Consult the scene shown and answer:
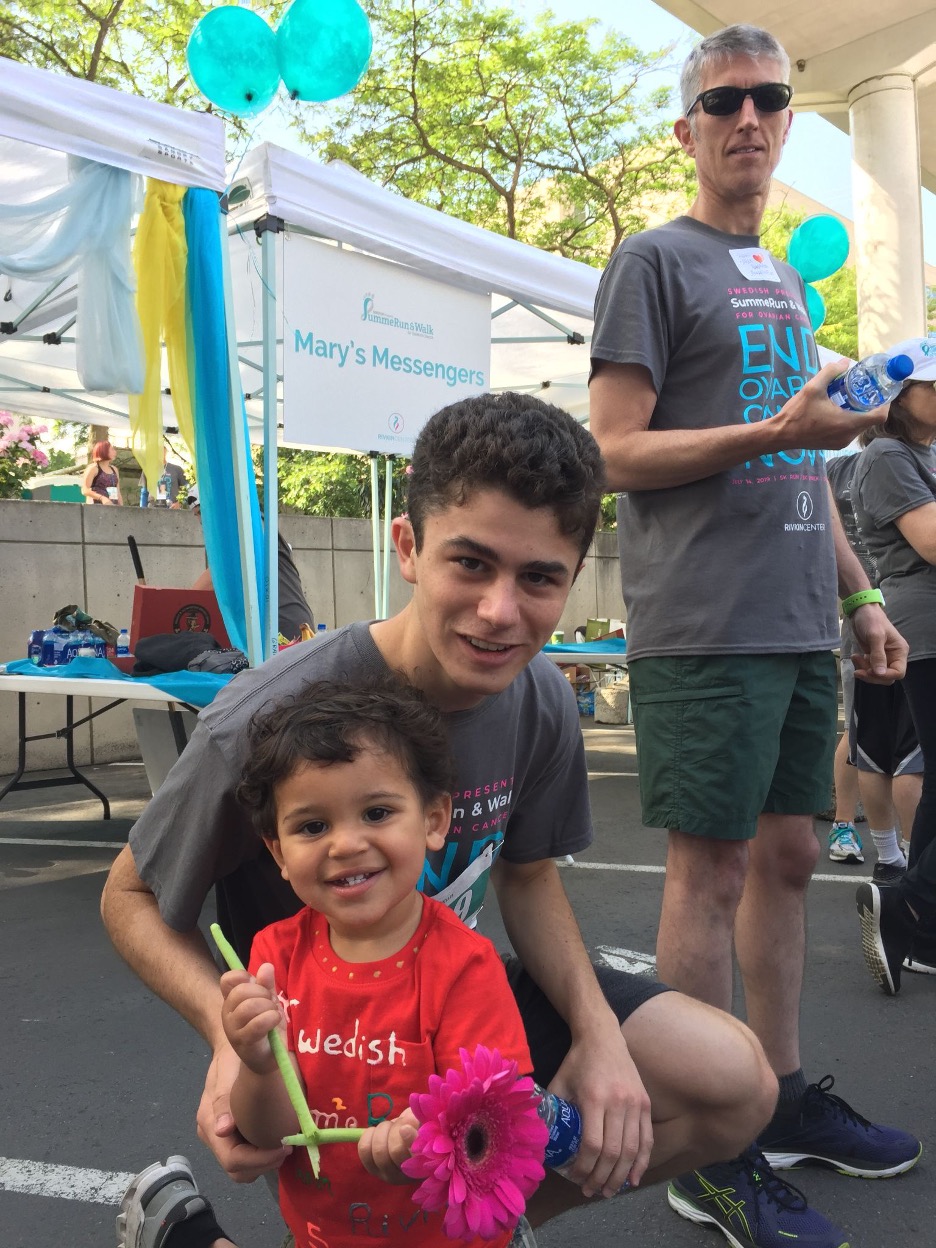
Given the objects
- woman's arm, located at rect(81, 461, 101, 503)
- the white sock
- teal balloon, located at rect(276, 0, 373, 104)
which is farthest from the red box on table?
woman's arm, located at rect(81, 461, 101, 503)

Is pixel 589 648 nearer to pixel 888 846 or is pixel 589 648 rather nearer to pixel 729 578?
pixel 888 846

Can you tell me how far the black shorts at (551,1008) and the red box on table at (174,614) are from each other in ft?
11.2

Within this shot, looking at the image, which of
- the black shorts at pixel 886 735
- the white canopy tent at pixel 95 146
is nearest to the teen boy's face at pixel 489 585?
the black shorts at pixel 886 735

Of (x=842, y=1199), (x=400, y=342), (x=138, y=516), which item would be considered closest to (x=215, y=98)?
(x=400, y=342)

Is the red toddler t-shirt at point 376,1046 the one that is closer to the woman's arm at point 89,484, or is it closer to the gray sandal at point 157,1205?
the gray sandal at point 157,1205

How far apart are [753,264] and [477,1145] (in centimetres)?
179

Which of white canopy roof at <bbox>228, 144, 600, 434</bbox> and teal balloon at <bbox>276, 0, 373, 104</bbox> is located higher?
teal balloon at <bbox>276, 0, 373, 104</bbox>

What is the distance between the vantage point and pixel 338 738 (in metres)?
1.29

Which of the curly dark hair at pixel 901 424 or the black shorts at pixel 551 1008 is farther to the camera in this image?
the curly dark hair at pixel 901 424

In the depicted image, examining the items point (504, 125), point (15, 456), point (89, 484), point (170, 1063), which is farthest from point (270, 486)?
point (504, 125)

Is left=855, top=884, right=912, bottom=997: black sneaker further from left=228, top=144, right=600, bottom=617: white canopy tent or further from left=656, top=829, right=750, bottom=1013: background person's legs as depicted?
left=228, top=144, right=600, bottom=617: white canopy tent

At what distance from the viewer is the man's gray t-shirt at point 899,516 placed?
3.16 metres

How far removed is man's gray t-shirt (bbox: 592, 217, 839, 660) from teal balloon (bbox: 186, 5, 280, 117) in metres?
3.34

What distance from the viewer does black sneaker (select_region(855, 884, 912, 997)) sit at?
9.96ft
